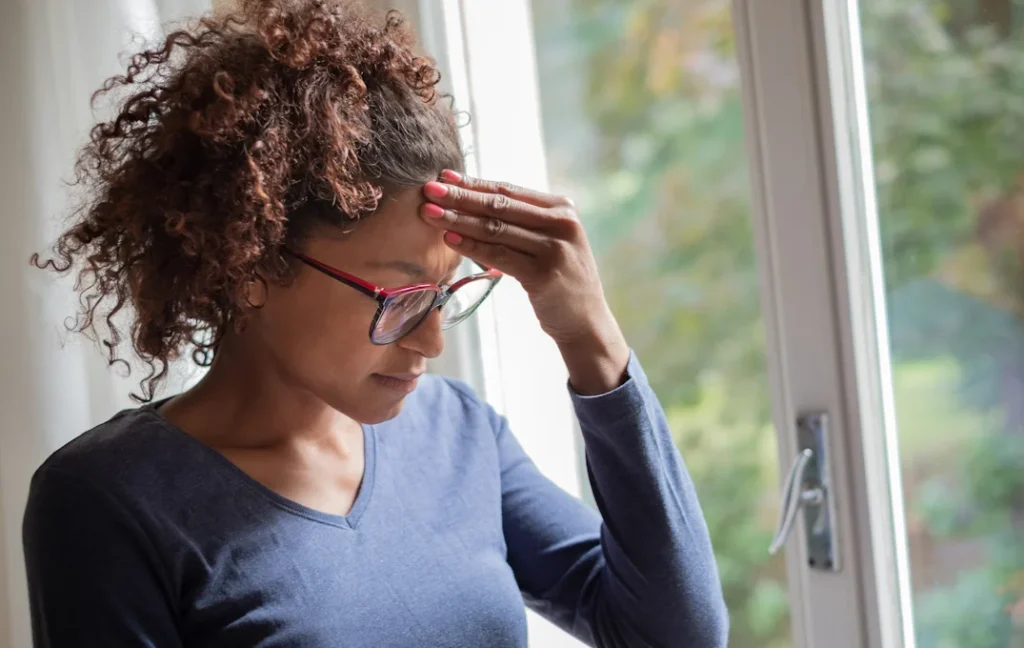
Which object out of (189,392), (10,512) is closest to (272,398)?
(189,392)

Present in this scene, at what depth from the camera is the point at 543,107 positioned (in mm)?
1963

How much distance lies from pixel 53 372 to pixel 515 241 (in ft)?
2.56

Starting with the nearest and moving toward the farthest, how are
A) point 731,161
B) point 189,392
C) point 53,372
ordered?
1. point 189,392
2. point 53,372
3. point 731,161

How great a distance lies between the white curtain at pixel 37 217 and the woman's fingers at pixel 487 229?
0.70m

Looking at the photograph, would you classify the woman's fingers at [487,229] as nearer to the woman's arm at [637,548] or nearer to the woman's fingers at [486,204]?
the woman's fingers at [486,204]

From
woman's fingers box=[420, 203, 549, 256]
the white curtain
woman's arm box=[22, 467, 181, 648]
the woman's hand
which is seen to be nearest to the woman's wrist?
the woman's hand

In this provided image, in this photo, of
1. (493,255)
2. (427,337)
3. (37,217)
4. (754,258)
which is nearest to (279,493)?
(427,337)

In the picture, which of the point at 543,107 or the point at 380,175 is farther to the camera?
the point at 543,107

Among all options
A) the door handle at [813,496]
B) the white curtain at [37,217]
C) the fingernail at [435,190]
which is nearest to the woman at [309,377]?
the fingernail at [435,190]

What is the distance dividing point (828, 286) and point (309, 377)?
25.9 inches

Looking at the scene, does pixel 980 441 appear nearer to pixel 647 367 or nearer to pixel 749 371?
pixel 749 371

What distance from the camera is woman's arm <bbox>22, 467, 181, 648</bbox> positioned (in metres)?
0.94

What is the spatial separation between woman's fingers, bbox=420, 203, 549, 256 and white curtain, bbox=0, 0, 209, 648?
2.29ft

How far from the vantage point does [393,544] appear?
44.2 inches
